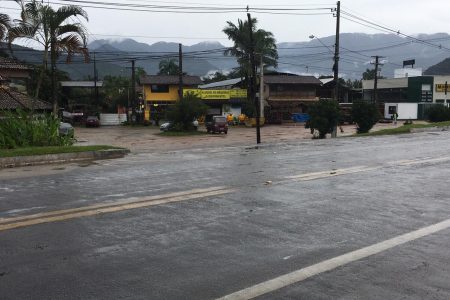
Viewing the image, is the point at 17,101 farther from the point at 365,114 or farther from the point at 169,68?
the point at 169,68

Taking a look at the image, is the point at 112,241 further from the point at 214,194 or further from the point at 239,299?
the point at 214,194

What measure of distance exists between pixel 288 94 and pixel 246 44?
1101 centimetres

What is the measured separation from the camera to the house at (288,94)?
227 feet

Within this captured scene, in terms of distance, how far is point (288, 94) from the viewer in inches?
2771

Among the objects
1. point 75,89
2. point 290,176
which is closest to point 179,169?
point 290,176

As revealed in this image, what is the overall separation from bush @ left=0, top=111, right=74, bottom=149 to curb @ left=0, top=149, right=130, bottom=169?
216 cm

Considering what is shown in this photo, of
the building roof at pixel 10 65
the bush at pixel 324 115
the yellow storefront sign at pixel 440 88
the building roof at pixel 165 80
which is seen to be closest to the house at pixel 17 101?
the building roof at pixel 10 65

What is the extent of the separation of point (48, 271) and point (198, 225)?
240 centimetres

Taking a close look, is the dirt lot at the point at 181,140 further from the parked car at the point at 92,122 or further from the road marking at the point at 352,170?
the parked car at the point at 92,122

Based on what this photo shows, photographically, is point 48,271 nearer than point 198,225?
Yes

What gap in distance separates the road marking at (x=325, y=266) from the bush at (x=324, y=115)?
27445 mm

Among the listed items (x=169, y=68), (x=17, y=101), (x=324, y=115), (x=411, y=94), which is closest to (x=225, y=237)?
(x=17, y=101)

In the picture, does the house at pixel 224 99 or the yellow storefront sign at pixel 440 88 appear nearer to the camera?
the house at pixel 224 99

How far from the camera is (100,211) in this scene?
7.96 m
